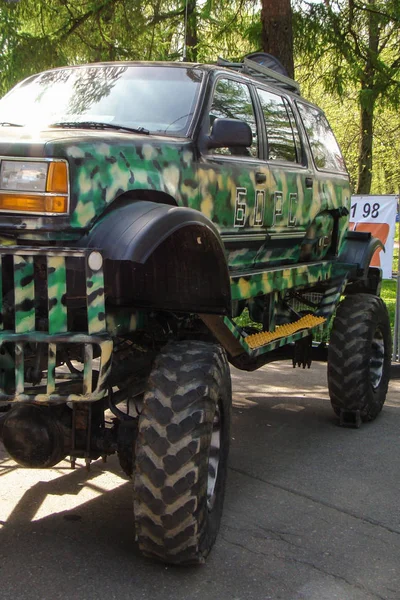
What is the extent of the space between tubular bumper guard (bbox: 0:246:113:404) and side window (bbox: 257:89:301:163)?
255 cm

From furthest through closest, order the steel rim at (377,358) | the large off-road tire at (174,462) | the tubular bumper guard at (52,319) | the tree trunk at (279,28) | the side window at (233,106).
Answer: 1. the tree trunk at (279,28)
2. the steel rim at (377,358)
3. the side window at (233,106)
4. the large off-road tire at (174,462)
5. the tubular bumper guard at (52,319)

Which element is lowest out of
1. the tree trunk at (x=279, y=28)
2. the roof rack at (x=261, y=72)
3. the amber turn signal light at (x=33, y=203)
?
the amber turn signal light at (x=33, y=203)

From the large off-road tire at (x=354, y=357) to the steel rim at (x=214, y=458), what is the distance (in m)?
2.51

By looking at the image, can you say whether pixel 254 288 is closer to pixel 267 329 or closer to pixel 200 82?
pixel 267 329

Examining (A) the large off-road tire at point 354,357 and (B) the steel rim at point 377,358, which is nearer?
(A) the large off-road tire at point 354,357

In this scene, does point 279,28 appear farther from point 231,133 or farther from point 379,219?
point 231,133

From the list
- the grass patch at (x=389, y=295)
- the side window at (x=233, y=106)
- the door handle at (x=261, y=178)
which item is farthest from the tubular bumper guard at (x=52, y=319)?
the grass patch at (x=389, y=295)

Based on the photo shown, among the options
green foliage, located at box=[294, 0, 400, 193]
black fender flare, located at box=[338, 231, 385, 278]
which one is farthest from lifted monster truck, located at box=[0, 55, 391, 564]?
green foliage, located at box=[294, 0, 400, 193]

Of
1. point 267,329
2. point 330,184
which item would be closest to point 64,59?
point 330,184

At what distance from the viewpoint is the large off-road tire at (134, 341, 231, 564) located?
3863 millimetres

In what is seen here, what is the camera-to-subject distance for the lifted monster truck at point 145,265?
3.65m

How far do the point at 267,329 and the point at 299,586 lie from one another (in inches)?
88.4

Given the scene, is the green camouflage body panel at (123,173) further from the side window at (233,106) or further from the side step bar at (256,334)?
the side step bar at (256,334)

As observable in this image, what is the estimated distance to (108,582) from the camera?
151 inches
